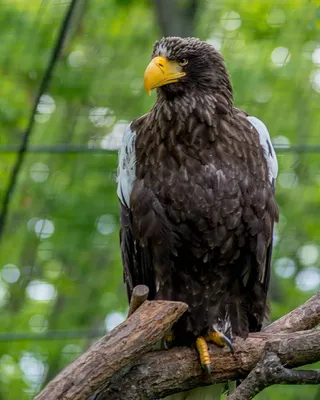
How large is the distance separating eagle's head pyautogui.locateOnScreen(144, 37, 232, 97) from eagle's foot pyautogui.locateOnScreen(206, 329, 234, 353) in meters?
1.00

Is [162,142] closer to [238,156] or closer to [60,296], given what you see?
[238,156]

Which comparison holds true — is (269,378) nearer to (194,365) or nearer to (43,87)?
(194,365)

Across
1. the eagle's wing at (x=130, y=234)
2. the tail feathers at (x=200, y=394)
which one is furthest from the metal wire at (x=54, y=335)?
the eagle's wing at (x=130, y=234)

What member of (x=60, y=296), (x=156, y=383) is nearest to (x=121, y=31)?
(x=60, y=296)

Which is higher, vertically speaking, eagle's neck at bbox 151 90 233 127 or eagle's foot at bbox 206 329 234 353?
eagle's neck at bbox 151 90 233 127

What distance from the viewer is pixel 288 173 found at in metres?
7.23

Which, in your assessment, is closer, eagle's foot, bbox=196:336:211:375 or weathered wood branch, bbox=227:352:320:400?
weathered wood branch, bbox=227:352:320:400

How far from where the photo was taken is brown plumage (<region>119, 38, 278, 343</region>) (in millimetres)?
4016

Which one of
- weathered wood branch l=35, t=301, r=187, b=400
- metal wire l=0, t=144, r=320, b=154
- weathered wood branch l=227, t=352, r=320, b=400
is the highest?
metal wire l=0, t=144, r=320, b=154

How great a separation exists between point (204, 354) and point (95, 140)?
11.8 ft

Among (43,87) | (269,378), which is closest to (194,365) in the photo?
(269,378)

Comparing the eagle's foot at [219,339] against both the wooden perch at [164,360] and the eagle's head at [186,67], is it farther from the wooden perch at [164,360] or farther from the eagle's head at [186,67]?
the eagle's head at [186,67]

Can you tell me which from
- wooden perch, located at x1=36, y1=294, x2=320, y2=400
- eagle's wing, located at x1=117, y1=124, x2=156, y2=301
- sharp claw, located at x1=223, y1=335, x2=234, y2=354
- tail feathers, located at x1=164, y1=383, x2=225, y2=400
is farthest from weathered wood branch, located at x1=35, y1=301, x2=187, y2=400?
tail feathers, located at x1=164, y1=383, x2=225, y2=400

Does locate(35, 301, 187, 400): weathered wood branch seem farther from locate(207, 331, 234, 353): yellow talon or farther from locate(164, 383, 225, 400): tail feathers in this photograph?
locate(164, 383, 225, 400): tail feathers
